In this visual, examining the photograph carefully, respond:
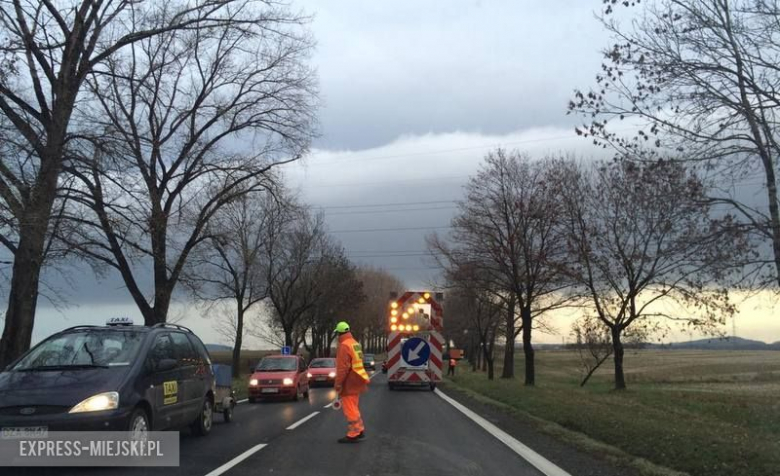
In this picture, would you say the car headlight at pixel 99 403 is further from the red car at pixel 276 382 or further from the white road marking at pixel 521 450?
the red car at pixel 276 382

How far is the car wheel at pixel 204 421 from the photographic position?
36.5 ft

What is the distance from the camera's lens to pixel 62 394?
771 cm

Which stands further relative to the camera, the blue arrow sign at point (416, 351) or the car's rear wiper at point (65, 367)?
the blue arrow sign at point (416, 351)

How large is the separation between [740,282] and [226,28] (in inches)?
647

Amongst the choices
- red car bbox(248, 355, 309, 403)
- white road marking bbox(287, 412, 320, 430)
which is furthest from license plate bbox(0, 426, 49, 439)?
red car bbox(248, 355, 309, 403)

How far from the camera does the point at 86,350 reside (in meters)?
8.84

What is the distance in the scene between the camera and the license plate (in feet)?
24.4

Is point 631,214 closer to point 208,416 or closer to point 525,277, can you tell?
point 525,277

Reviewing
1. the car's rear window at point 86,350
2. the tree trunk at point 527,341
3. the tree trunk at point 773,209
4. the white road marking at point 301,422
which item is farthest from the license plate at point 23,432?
the tree trunk at point 527,341

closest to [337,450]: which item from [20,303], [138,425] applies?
[138,425]

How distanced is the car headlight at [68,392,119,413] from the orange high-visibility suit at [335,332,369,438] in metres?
3.45

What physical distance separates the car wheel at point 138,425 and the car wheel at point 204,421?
8.32 ft

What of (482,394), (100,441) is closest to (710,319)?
(482,394)

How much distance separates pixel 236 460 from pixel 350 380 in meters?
2.22
